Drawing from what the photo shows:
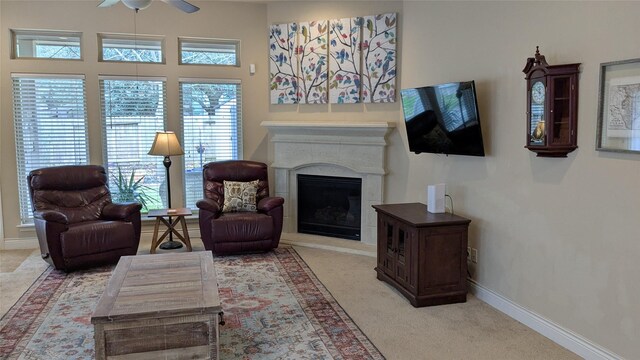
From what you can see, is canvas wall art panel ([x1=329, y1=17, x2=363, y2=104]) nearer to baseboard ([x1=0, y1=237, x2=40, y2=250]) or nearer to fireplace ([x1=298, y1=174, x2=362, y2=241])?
fireplace ([x1=298, y1=174, x2=362, y2=241])

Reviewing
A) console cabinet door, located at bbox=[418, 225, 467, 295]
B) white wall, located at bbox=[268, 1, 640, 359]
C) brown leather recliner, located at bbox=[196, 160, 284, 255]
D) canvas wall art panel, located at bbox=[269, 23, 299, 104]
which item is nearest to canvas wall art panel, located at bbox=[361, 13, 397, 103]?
white wall, located at bbox=[268, 1, 640, 359]

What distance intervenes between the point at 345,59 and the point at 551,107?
9.72 feet

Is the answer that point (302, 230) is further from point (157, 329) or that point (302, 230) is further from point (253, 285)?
point (157, 329)

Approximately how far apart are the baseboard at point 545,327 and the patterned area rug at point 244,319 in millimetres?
1229

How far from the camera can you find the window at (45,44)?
18.2 ft

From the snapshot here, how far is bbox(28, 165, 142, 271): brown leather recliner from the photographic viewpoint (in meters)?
4.61

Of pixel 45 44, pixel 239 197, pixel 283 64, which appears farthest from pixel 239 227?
pixel 45 44

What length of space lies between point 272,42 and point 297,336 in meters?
3.98

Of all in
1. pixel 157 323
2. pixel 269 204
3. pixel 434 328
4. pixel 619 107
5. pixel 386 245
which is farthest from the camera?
pixel 269 204

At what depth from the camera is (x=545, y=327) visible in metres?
3.32

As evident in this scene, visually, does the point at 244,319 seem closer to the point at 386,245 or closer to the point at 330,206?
the point at 386,245

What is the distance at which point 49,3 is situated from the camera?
5.52m

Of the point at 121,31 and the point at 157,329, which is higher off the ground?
the point at 121,31

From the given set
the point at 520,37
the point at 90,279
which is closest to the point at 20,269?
the point at 90,279
